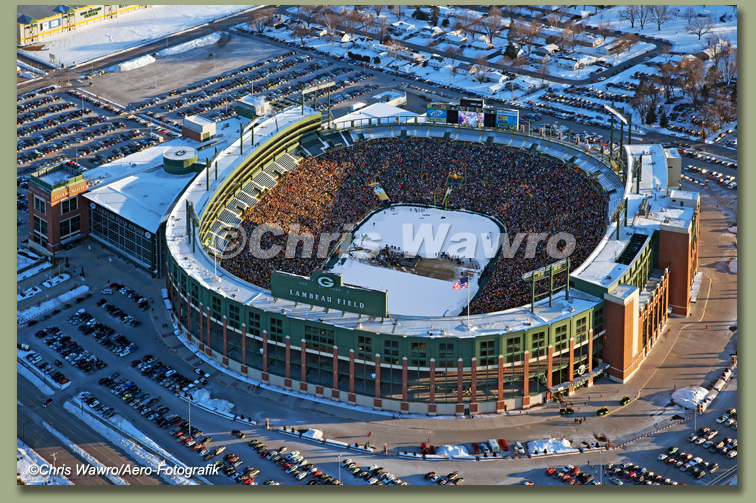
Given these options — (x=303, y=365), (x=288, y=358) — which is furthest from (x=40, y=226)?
(x=303, y=365)

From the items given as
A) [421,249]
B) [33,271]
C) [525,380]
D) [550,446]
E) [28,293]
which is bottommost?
[550,446]

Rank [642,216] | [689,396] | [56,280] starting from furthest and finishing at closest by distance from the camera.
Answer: [56,280], [642,216], [689,396]

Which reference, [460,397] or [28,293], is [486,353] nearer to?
[460,397]

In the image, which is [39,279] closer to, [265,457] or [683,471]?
[265,457]

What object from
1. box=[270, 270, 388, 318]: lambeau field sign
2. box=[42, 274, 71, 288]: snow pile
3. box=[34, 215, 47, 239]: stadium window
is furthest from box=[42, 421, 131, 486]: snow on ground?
box=[34, 215, 47, 239]: stadium window

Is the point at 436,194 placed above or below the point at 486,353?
above

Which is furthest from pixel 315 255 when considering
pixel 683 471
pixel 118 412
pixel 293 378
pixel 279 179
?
pixel 683 471

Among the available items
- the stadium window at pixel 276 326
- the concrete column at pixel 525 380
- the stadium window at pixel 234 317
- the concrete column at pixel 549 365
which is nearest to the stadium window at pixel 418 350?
the concrete column at pixel 525 380

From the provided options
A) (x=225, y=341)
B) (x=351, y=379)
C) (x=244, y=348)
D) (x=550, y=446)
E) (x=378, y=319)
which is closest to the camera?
(x=550, y=446)
